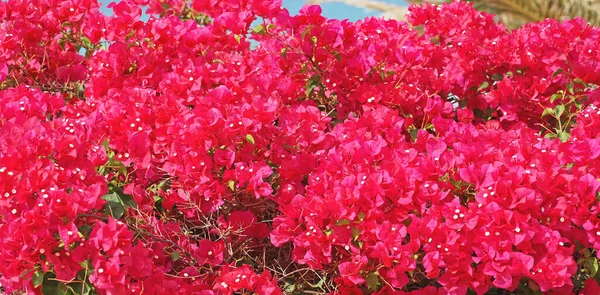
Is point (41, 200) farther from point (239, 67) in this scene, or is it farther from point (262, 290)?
point (239, 67)

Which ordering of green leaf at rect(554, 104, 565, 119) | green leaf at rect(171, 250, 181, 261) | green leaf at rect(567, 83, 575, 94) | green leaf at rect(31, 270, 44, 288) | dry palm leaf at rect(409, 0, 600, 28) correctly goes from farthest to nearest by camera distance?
dry palm leaf at rect(409, 0, 600, 28) → green leaf at rect(567, 83, 575, 94) → green leaf at rect(554, 104, 565, 119) → green leaf at rect(171, 250, 181, 261) → green leaf at rect(31, 270, 44, 288)

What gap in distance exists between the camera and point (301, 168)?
9.81 feet

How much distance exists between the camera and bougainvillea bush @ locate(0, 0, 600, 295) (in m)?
2.60

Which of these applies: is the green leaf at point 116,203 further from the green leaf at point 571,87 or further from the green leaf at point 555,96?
the green leaf at point 571,87

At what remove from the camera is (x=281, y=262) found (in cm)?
315

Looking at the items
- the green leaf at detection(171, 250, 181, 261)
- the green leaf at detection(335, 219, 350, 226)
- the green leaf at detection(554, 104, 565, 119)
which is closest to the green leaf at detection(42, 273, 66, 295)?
the green leaf at detection(171, 250, 181, 261)

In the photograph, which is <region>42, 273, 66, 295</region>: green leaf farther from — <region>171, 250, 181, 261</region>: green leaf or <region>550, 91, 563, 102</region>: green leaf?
<region>550, 91, 563, 102</region>: green leaf

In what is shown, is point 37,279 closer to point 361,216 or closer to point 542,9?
point 361,216

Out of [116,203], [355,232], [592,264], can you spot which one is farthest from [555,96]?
[116,203]

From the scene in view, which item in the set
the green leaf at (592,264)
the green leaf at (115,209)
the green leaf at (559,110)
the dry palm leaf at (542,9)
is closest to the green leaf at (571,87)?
the green leaf at (559,110)

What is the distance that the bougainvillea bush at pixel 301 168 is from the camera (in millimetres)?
2596

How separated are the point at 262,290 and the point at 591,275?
1.20 m

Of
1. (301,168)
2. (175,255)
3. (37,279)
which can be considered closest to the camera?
(37,279)

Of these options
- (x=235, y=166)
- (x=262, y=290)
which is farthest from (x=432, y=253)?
(x=235, y=166)
